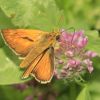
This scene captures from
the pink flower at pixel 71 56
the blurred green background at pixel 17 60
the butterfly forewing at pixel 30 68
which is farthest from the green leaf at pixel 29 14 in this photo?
the butterfly forewing at pixel 30 68

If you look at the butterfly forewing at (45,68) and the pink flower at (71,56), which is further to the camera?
the pink flower at (71,56)

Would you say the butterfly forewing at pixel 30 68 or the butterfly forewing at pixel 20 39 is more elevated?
the butterfly forewing at pixel 20 39

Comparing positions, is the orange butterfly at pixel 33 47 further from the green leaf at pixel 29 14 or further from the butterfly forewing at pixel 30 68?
the green leaf at pixel 29 14

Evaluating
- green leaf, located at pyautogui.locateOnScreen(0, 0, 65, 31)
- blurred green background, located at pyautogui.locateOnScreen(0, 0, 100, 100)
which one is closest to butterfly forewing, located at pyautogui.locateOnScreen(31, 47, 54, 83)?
blurred green background, located at pyautogui.locateOnScreen(0, 0, 100, 100)

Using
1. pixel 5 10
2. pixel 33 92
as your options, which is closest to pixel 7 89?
pixel 33 92

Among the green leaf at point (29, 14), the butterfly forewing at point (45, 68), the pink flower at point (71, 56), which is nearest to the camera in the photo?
the butterfly forewing at point (45, 68)

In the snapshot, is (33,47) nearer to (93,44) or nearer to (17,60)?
(17,60)

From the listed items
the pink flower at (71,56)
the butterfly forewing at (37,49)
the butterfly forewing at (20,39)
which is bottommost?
the pink flower at (71,56)
